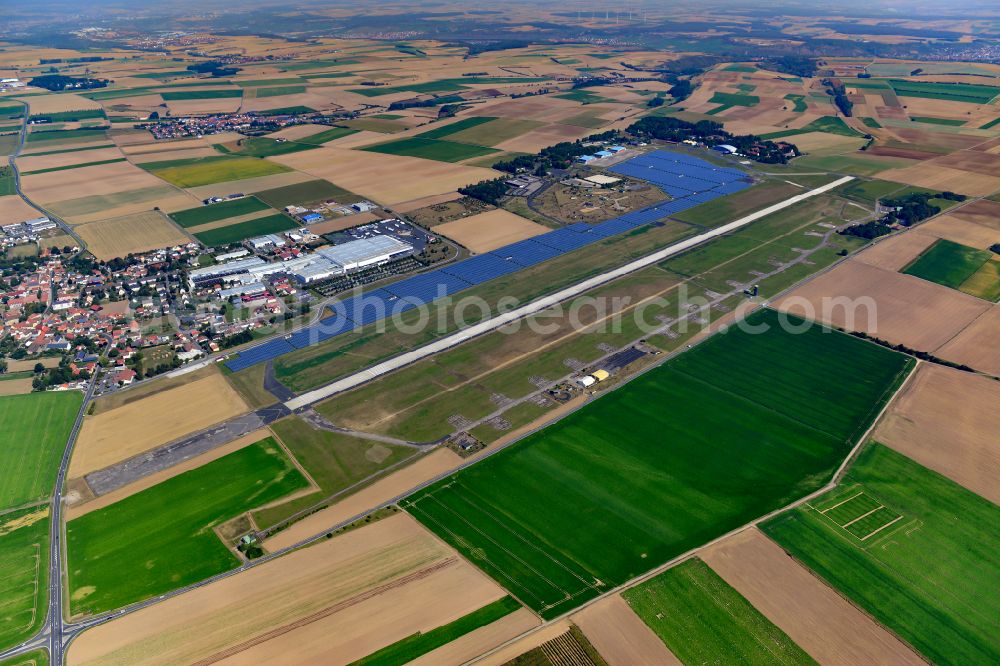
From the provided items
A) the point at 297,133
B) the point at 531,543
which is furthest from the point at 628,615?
the point at 297,133

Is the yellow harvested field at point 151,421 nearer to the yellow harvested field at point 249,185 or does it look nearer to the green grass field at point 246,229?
the green grass field at point 246,229

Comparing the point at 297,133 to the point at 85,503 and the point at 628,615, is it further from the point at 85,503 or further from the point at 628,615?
the point at 628,615

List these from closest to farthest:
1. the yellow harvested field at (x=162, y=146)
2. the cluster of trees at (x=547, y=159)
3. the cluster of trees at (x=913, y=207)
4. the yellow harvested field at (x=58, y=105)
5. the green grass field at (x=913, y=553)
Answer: the green grass field at (x=913, y=553)
the cluster of trees at (x=913, y=207)
the cluster of trees at (x=547, y=159)
the yellow harvested field at (x=162, y=146)
the yellow harvested field at (x=58, y=105)

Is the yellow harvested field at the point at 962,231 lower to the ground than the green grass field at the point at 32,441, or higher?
higher

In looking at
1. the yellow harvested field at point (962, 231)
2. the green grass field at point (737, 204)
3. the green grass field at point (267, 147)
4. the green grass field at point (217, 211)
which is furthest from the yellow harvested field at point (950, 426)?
the green grass field at point (267, 147)

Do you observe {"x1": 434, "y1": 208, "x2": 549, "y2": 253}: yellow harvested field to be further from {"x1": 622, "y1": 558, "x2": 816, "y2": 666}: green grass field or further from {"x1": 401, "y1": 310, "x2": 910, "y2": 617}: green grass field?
{"x1": 622, "y1": 558, "x2": 816, "y2": 666}: green grass field

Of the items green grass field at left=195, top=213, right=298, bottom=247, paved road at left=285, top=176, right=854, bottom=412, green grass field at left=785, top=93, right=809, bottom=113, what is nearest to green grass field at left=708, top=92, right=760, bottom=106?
green grass field at left=785, top=93, right=809, bottom=113

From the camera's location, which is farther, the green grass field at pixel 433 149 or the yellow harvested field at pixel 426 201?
the green grass field at pixel 433 149
